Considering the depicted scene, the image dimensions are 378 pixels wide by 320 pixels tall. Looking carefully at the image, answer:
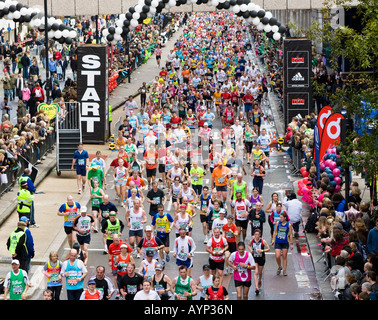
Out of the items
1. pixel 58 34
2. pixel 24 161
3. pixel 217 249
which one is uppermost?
pixel 58 34

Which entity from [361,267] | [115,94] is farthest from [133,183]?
[115,94]

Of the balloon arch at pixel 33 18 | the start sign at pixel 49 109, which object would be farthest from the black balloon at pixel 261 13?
the start sign at pixel 49 109

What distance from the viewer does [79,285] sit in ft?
52.2

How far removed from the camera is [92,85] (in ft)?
111

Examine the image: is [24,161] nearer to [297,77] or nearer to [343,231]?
[297,77]

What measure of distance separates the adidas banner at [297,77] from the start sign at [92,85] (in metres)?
6.42

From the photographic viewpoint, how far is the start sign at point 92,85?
111 feet

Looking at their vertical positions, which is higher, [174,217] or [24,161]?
[24,161]

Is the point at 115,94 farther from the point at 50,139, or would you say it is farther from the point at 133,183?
the point at 133,183

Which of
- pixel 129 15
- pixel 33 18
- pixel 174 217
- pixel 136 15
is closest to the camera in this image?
pixel 174 217

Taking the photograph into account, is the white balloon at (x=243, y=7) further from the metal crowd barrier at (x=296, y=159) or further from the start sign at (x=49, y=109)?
the start sign at (x=49, y=109)

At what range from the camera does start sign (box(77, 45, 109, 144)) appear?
33.7m

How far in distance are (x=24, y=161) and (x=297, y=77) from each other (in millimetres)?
11046

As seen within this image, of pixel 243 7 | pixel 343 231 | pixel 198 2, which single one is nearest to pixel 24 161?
pixel 198 2
